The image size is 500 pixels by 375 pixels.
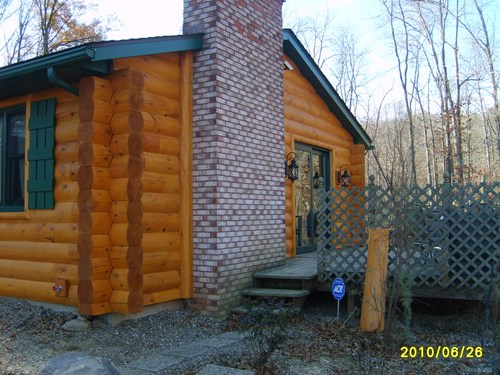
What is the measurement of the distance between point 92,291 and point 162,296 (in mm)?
955

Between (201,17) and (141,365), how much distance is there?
15.2 ft

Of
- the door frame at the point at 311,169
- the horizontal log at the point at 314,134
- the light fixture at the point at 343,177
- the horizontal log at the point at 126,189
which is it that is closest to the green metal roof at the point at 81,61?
the horizontal log at the point at 126,189

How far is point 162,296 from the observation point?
606 centimetres

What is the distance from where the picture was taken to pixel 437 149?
79.4 feet

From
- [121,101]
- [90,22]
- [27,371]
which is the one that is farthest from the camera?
[90,22]

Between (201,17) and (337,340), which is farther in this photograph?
(201,17)

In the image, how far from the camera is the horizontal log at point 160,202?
5855 mm

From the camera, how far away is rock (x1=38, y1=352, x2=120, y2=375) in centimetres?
350

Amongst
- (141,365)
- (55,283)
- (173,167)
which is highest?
(173,167)

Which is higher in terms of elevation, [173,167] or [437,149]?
[437,149]

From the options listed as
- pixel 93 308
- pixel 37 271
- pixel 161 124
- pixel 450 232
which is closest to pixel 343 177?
pixel 450 232

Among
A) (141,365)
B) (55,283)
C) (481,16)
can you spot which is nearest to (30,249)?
(55,283)

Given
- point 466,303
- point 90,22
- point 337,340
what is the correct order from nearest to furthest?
1. point 337,340
2. point 466,303
3. point 90,22

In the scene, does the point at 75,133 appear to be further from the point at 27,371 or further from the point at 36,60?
the point at 27,371
